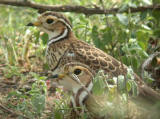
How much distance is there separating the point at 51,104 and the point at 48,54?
1.80 feet

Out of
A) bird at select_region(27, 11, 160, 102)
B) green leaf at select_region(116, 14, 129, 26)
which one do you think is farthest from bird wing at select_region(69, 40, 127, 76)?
green leaf at select_region(116, 14, 129, 26)

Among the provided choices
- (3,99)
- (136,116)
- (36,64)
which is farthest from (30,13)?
(136,116)

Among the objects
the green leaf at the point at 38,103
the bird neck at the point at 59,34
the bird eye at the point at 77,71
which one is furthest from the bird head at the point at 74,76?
the bird neck at the point at 59,34

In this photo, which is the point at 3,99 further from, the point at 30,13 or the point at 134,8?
the point at 30,13

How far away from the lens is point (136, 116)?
3541 mm

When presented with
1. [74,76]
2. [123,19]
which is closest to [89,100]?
[74,76]

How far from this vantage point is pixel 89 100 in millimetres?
3682

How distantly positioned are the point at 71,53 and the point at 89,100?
0.83m

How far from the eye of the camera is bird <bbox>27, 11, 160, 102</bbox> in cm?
417

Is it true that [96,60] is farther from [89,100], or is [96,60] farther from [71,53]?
[89,100]

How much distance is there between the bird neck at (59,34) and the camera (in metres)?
4.71

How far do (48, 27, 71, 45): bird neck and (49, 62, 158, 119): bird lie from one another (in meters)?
1.02

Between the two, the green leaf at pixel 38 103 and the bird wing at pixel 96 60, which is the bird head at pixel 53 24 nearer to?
the bird wing at pixel 96 60

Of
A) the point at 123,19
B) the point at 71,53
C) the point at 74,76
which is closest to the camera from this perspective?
the point at 74,76
